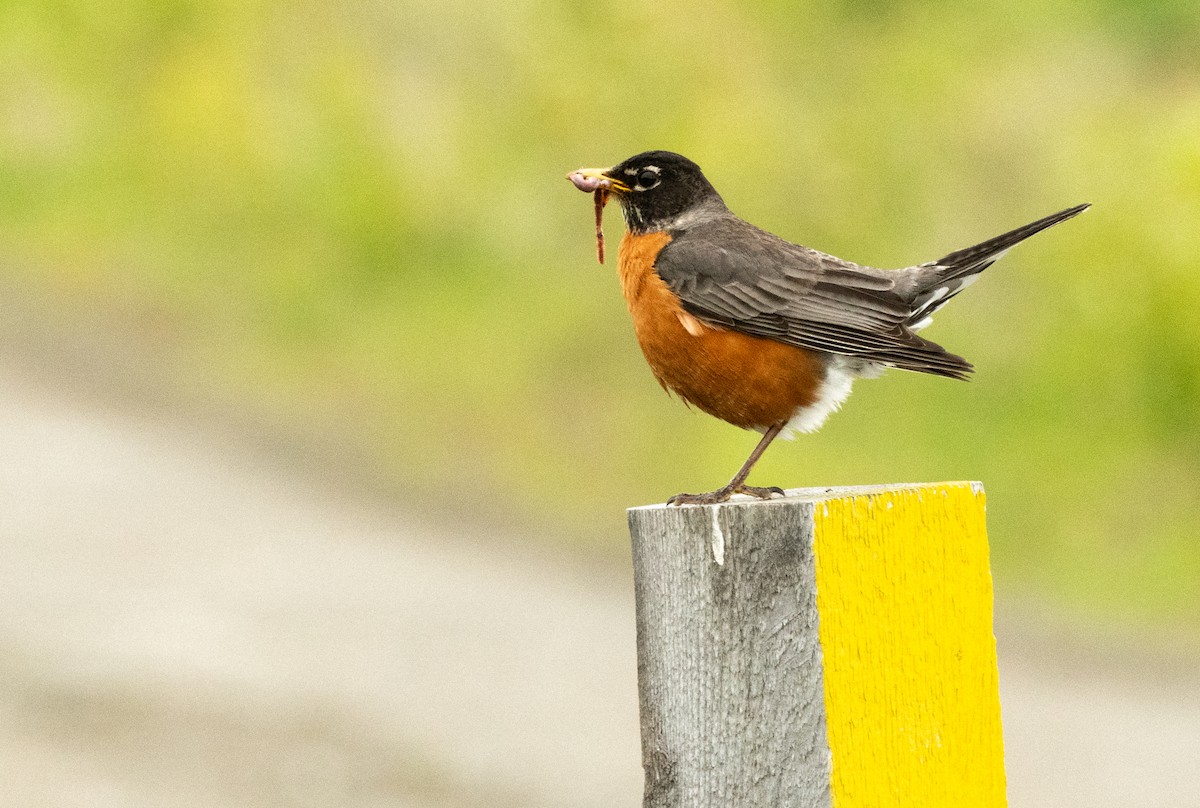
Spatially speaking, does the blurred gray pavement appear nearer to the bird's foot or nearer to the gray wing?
the gray wing

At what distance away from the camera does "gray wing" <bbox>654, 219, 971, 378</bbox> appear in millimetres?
4090

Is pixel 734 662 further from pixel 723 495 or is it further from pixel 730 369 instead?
pixel 730 369

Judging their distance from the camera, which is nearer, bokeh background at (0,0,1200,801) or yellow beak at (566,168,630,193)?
yellow beak at (566,168,630,193)

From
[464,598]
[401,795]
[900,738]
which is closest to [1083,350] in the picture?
[464,598]

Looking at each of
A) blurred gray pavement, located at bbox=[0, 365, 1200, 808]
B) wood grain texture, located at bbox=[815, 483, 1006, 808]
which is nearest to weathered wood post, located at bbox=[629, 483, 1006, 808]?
wood grain texture, located at bbox=[815, 483, 1006, 808]

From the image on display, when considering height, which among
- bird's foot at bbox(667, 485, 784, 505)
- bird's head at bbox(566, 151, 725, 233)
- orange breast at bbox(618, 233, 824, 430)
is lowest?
bird's foot at bbox(667, 485, 784, 505)

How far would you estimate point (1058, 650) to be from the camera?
777 centimetres

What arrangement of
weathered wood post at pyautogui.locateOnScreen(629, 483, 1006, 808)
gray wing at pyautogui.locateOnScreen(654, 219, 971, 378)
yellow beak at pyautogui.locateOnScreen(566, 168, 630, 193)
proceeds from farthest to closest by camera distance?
1. yellow beak at pyautogui.locateOnScreen(566, 168, 630, 193)
2. gray wing at pyautogui.locateOnScreen(654, 219, 971, 378)
3. weathered wood post at pyautogui.locateOnScreen(629, 483, 1006, 808)

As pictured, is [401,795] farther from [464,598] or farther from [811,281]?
[811,281]

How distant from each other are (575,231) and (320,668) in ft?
14.0

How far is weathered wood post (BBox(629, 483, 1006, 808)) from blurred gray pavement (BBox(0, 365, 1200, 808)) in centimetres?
410

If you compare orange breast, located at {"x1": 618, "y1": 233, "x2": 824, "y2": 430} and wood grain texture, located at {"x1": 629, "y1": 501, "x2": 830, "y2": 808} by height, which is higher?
orange breast, located at {"x1": 618, "y1": 233, "x2": 824, "y2": 430}

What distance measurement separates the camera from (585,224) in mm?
10883

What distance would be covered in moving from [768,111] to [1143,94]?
251 cm
